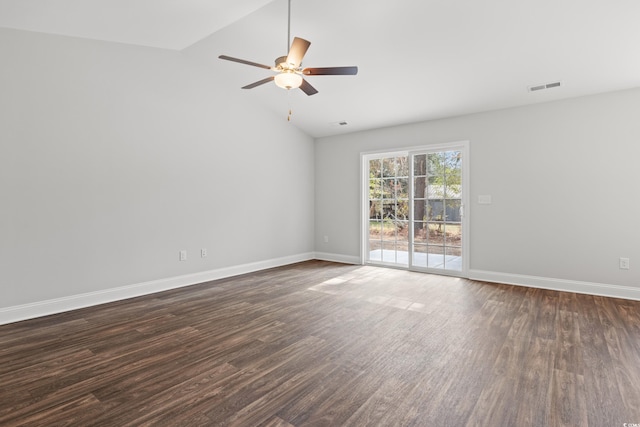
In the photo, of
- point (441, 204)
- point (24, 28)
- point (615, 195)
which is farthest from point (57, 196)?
point (615, 195)

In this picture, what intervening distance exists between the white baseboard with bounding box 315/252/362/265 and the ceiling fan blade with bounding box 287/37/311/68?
14.0 ft

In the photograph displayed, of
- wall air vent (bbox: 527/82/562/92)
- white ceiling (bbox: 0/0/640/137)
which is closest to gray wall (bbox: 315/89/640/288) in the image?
white ceiling (bbox: 0/0/640/137)

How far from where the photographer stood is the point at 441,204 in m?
5.44

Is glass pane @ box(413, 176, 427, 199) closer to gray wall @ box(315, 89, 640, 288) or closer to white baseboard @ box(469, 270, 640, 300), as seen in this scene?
gray wall @ box(315, 89, 640, 288)

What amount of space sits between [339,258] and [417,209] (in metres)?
1.97

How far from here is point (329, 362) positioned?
243cm

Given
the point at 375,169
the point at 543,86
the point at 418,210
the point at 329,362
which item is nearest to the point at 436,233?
the point at 418,210

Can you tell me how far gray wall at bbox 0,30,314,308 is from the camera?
11.0 feet

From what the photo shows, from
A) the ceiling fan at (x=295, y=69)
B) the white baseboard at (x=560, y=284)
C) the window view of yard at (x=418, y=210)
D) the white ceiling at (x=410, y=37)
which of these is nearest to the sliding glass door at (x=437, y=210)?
the window view of yard at (x=418, y=210)

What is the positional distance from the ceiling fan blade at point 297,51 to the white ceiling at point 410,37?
2.75ft

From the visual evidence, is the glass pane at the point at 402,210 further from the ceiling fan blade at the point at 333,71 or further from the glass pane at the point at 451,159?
the ceiling fan blade at the point at 333,71

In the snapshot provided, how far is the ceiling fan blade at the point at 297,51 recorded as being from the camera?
9.07 feet

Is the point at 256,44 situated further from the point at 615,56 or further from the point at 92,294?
the point at 615,56

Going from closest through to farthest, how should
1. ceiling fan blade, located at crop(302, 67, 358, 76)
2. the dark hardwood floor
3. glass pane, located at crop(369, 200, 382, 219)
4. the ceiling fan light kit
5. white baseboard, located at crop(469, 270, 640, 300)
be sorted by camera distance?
the dark hardwood floor
ceiling fan blade, located at crop(302, 67, 358, 76)
the ceiling fan light kit
white baseboard, located at crop(469, 270, 640, 300)
glass pane, located at crop(369, 200, 382, 219)
